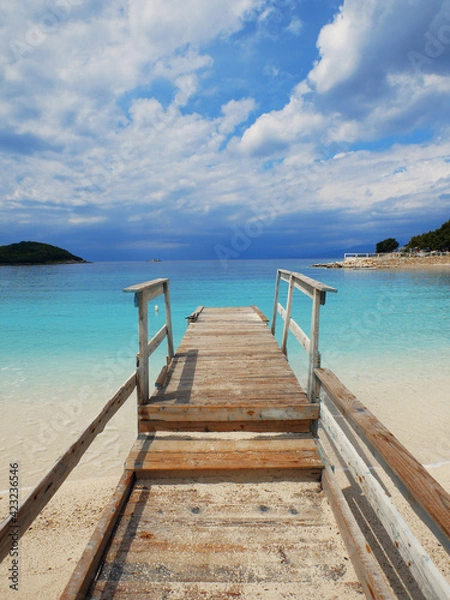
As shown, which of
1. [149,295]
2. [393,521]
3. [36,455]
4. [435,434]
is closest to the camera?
[393,521]

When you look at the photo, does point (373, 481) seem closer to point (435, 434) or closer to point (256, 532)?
point (256, 532)

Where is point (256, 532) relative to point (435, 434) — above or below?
above

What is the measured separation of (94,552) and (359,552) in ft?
5.26

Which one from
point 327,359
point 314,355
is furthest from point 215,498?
point 327,359

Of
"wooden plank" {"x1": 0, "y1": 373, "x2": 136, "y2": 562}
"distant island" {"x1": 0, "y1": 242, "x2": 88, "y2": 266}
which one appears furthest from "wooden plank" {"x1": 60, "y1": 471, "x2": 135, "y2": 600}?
"distant island" {"x1": 0, "y1": 242, "x2": 88, "y2": 266}

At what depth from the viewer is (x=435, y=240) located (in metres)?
82.4

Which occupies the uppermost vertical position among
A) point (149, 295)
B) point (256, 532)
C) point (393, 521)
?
point (149, 295)

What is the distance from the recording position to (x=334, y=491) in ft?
8.46

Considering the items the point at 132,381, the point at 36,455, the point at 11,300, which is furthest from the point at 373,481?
the point at 11,300

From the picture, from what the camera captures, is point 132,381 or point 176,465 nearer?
point 176,465

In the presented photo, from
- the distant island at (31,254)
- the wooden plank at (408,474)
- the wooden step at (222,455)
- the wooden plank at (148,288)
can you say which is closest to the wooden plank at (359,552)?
the wooden step at (222,455)

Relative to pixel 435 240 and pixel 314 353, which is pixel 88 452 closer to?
pixel 314 353

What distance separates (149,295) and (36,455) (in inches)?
118

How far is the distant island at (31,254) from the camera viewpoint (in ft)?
423
